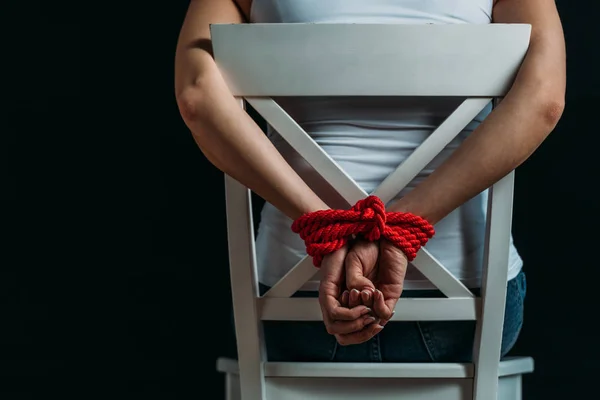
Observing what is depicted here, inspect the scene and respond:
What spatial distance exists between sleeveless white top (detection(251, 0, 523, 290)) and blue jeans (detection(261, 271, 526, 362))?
60 millimetres

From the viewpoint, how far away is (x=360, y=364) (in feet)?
3.90

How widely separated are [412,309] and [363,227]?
6.1 inches

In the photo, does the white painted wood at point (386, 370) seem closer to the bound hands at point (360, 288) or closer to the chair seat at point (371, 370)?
the chair seat at point (371, 370)

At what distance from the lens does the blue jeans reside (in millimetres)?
1217

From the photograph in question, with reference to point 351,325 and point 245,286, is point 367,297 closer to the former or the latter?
point 351,325

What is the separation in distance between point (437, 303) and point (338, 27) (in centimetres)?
38

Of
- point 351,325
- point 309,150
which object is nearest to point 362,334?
point 351,325

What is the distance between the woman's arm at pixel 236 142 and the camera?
1.10m

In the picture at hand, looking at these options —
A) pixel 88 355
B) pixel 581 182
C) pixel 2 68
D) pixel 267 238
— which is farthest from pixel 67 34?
pixel 581 182

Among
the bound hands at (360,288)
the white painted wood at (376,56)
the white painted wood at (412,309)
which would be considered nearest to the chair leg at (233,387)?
the white painted wood at (412,309)

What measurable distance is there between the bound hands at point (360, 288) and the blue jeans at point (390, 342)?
140mm

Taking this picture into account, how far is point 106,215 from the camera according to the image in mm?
2188

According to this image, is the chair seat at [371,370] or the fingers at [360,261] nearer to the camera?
the fingers at [360,261]

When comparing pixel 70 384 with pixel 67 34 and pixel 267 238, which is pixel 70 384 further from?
pixel 267 238
